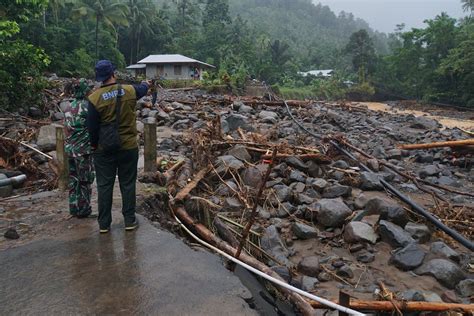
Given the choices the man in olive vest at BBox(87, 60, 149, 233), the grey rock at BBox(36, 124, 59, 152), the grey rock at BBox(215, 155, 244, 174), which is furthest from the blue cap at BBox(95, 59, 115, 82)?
the grey rock at BBox(36, 124, 59, 152)

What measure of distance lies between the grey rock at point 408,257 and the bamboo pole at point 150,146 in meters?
3.65

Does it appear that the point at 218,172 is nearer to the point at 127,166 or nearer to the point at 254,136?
the point at 254,136

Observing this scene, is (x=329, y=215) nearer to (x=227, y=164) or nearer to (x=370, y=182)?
(x=370, y=182)

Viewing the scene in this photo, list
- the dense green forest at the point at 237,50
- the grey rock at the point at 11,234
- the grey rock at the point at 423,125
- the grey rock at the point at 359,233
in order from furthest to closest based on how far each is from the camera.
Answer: the dense green forest at the point at 237,50 → the grey rock at the point at 423,125 → the grey rock at the point at 359,233 → the grey rock at the point at 11,234

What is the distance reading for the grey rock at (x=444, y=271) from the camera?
14.8ft

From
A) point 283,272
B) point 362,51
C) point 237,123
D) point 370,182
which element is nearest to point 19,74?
point 237,123

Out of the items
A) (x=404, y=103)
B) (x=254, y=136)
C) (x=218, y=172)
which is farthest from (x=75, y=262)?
(x=404, y=103)

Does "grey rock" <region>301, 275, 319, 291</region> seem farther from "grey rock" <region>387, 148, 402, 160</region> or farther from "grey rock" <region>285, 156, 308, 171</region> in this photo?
"grey rock" <region>387, 148, 402, 160</region>

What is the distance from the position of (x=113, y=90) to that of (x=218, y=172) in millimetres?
3336

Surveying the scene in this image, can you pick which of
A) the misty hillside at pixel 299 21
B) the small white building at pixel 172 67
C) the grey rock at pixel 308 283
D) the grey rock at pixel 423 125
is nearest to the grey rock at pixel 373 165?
the grey rock at pixel 308 283

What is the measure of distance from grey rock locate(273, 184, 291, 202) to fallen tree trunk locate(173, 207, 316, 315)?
191 centimetres

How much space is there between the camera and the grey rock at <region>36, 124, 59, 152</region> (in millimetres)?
7965

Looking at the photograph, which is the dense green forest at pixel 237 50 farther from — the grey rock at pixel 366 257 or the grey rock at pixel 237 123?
the grey rock at pixel 366 257

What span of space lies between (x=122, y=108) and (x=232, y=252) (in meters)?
1.79
